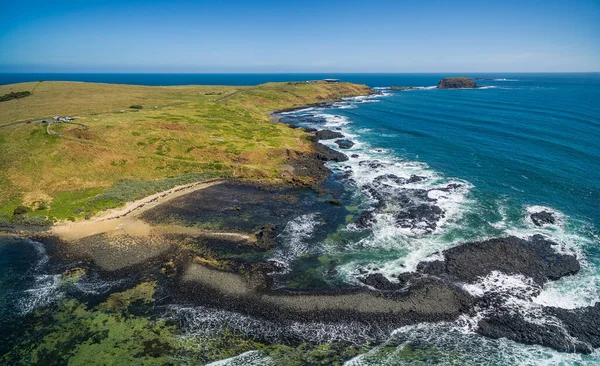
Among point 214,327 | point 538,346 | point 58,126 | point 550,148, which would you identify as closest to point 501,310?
point 538,346

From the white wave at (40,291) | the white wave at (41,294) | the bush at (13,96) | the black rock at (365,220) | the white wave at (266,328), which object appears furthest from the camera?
the bush at (13,96)

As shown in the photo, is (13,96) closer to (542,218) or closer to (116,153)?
(116,153)

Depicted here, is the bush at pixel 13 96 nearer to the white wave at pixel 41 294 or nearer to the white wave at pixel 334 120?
the white wave at pixel 334 120

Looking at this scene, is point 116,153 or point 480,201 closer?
point 480,201

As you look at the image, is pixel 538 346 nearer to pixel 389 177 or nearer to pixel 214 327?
pixel 214 327

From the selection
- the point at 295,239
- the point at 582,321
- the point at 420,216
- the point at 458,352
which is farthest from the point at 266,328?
the point at 420,216

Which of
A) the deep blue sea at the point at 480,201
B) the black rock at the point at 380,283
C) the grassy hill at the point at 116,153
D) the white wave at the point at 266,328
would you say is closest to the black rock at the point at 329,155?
the deep blue sea at the point at 480,201

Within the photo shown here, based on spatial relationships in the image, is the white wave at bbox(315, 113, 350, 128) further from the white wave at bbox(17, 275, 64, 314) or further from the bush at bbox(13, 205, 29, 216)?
the white wave at bbox(17, 275, 64, 314)
